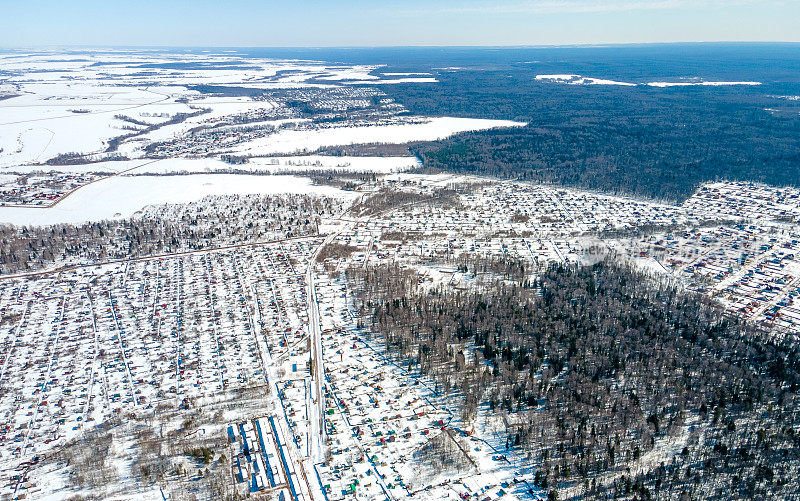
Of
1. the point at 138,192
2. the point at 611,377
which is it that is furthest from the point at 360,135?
the point at 611,377

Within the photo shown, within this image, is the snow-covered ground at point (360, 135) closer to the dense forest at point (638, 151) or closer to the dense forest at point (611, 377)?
the dense forest at point (638, 151)

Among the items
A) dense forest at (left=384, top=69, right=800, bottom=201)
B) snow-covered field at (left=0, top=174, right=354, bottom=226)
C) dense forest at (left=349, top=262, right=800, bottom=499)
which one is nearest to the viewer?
dense forest at (left=349, top=262, right=800, bottom=499)

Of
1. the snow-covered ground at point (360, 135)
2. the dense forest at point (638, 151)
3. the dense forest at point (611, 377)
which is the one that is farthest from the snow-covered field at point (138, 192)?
the dense forest at point (611, 377)

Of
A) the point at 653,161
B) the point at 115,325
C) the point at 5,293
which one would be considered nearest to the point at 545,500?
the point at 115,325

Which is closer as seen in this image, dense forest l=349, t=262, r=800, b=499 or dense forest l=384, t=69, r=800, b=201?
dense forest l=349, t=262, r=800, b=499

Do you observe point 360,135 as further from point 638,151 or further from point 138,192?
point 638,151

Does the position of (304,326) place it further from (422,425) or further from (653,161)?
(653,161)

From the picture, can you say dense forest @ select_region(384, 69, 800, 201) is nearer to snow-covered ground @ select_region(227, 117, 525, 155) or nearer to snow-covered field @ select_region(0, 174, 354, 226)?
snow-covered ground @ select_region(227, 117, 525, 155)

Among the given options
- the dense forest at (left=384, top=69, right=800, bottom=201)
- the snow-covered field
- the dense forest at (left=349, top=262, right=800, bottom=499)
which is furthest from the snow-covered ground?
the dense forest at (left=349, top=262, right=800, bottom=499)

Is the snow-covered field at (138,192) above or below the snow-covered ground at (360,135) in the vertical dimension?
below
